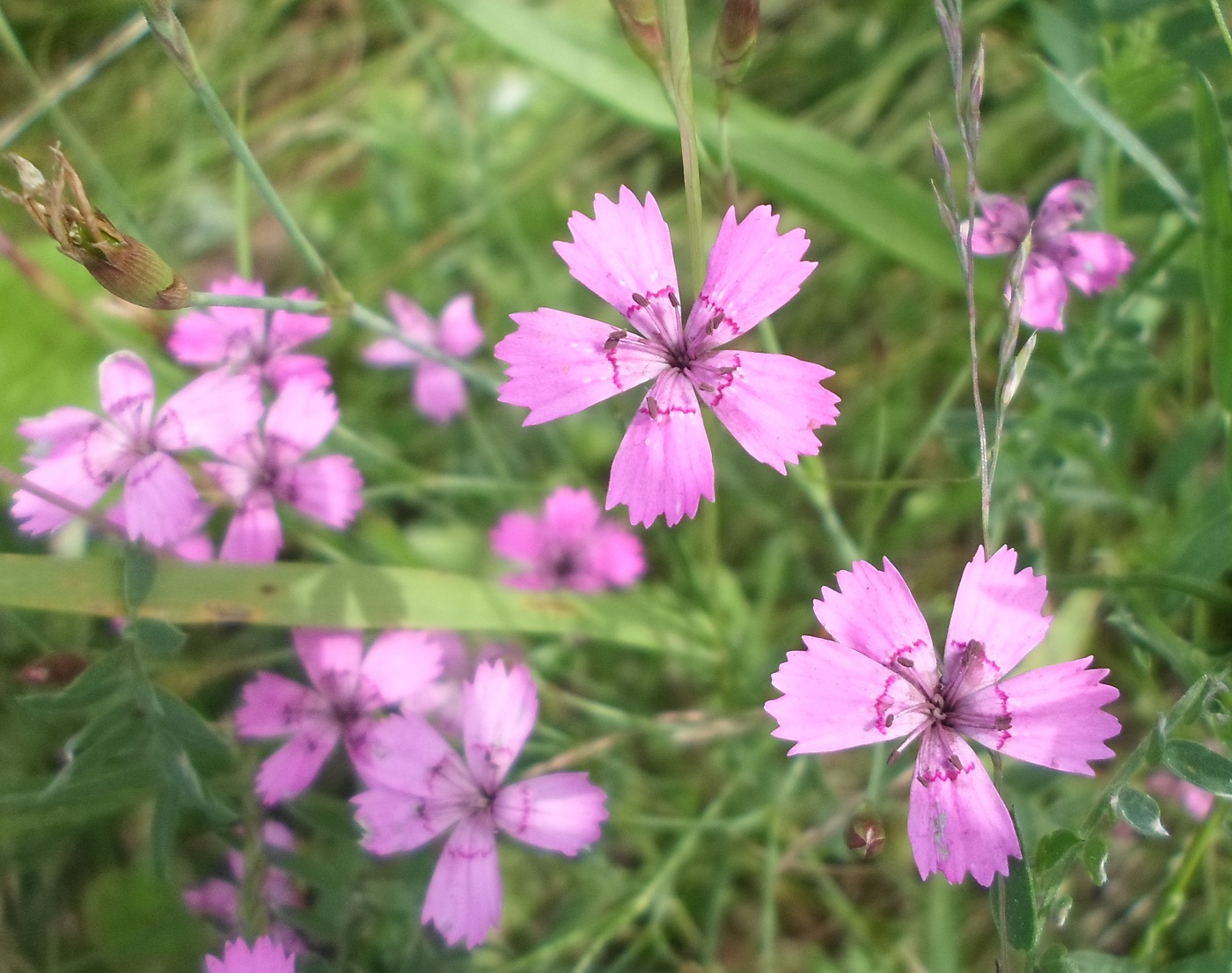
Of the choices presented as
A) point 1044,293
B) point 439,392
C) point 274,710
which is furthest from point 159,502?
point 1044,293

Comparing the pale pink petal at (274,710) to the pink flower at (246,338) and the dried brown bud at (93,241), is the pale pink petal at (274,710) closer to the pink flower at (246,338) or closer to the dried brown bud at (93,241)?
the pink flower at (246,338)

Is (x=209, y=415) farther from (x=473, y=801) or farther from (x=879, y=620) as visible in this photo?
(x=879, y=620)

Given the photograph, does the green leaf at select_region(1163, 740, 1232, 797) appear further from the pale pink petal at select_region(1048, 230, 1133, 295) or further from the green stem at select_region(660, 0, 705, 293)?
the green stem at select_region(660, 0, 705, 293)

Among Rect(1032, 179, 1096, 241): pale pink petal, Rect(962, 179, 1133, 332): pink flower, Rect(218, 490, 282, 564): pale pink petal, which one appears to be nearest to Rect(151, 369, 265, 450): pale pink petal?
Rect(218, 490, 282, 564): pale pink petal

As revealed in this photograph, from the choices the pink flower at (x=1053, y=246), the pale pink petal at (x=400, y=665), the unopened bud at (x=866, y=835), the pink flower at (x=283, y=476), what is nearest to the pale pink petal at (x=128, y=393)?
the pink flower at (x=283, y=476)

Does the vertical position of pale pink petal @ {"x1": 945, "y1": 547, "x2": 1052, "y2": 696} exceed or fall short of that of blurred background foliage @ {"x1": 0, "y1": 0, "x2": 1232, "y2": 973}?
it falls short

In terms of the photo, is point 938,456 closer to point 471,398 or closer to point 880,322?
point 880,322
